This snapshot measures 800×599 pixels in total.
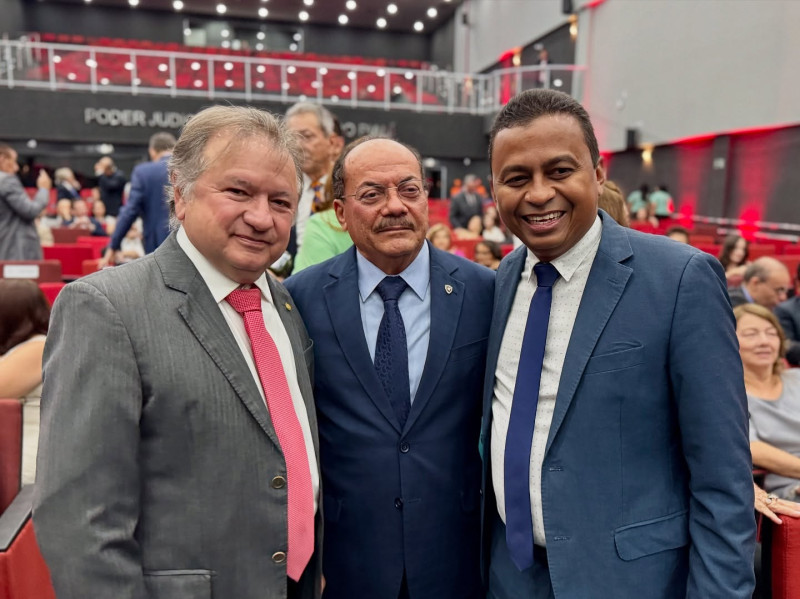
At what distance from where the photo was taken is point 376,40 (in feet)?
77.1

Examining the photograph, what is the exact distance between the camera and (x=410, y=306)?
1.64 metres

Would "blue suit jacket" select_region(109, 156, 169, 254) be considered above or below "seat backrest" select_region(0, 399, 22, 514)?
above

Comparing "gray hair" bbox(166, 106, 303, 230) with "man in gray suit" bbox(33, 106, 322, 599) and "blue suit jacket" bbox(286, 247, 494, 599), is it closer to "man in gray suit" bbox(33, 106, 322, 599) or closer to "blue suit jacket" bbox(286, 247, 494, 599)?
"man in gray suit" bbox(33, 106, 322, 599)

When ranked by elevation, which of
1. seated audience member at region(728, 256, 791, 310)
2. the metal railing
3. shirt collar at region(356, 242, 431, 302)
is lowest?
seated audience member at region(728, 256, 791, 310)

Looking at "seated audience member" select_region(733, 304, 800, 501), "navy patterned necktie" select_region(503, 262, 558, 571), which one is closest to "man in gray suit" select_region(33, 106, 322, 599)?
"navy patterned necktie" select_region(503, 262, 558, 571)

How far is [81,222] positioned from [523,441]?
8687mm

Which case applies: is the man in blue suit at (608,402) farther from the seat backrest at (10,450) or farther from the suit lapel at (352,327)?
the seat backrest at (10,450)

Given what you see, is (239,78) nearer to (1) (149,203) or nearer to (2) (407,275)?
(1) (149,203)

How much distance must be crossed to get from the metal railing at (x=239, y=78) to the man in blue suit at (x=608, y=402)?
42.0ft

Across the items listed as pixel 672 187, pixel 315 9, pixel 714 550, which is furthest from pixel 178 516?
pixel 315 9

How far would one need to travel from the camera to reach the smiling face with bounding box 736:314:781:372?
2.64 meters

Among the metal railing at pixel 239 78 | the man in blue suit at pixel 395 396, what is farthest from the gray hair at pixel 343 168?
the metal railing at pixel 239 78

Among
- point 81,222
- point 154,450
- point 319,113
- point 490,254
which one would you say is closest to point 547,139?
point 154,450

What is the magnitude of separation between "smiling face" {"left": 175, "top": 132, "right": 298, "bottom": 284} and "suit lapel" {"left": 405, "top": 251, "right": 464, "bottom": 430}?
0.51 meters
